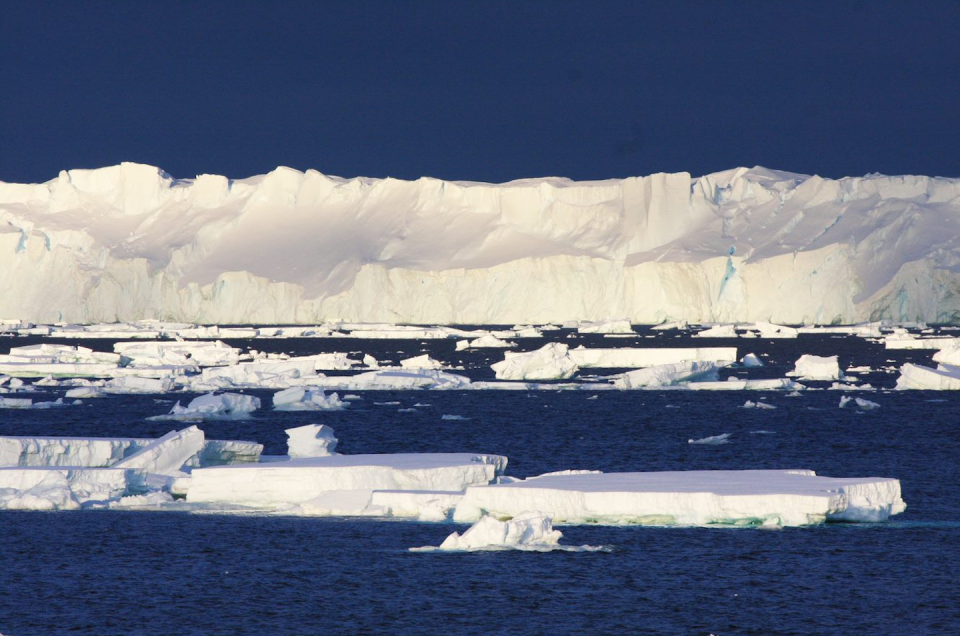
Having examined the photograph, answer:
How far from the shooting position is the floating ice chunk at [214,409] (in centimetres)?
2933

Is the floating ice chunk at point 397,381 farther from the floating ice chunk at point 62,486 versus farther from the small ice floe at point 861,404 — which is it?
the floating ice chunk at point 62,486

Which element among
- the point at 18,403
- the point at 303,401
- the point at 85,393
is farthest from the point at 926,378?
the point at 18,403

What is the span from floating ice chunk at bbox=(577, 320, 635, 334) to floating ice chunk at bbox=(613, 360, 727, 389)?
30.6m

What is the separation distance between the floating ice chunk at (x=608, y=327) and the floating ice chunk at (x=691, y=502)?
180 ft

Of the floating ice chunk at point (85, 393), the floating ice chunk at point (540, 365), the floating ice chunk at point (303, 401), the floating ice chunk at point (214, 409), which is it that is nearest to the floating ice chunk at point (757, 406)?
the floating ice chunk at point (540, 365)

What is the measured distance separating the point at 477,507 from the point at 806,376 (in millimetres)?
27098

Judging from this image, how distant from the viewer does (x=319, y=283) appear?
294 ft

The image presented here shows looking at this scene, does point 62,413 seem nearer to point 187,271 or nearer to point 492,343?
point 492,343

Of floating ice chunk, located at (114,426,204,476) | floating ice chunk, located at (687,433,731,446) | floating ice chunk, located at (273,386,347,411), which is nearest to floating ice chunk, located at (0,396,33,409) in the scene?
floating ice chunk, located at (273,386,347,411)

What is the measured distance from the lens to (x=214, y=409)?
29.5 meters

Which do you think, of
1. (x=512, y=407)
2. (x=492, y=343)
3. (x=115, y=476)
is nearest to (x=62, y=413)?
(x=512, y=407)

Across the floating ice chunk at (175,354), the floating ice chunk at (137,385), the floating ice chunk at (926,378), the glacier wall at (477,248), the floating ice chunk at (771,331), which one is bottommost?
the floating ice chunk at (137,385)

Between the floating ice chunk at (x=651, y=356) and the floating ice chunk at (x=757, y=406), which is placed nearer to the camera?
the floating ice chunk at (x=757, y=406)

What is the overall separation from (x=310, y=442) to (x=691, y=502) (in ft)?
25.6
